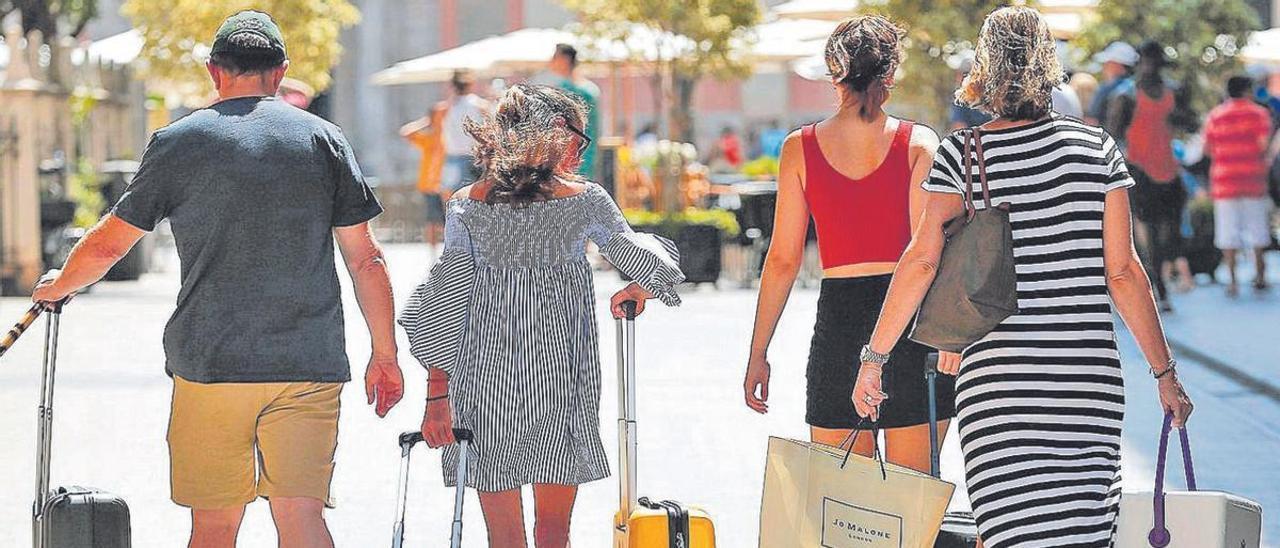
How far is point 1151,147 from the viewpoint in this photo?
51.0 feet

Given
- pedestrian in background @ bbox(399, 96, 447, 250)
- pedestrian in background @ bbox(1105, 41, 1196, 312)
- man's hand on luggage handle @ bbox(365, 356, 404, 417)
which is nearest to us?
man's hand on luggage handle @ bbox(365, 356, 404, 417)

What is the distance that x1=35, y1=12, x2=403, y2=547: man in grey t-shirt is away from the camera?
506 centimetres

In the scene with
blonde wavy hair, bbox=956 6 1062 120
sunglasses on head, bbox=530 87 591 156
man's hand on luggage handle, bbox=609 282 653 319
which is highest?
blonde wavy hair, bbox=956 6 1062 120

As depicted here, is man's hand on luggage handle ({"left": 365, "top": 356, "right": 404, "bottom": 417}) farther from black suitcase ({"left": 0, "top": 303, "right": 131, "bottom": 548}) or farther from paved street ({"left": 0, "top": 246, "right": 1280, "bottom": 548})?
paved street ({"left": 0, "top": 246, "right": 1280, "bottom": 548})

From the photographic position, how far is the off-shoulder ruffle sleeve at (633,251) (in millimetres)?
5504

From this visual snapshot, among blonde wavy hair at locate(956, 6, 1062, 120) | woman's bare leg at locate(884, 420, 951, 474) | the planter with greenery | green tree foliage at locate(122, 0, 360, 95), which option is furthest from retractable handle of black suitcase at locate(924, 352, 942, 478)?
green tree foliage at locate(122, 0, 360, 95)

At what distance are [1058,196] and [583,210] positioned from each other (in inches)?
54.9

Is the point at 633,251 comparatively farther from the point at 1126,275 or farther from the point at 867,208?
the point at 1126,275

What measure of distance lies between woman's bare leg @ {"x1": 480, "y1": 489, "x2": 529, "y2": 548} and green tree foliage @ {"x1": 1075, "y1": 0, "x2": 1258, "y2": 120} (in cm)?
1594

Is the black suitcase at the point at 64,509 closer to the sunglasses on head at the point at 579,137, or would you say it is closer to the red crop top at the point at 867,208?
the sunglasses on head at the point at 579,137

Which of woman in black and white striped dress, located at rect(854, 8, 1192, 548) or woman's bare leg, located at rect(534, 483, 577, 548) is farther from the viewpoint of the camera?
woman's bare leg, located at rect(534, 483, 577, 548)

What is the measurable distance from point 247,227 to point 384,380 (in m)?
0.61

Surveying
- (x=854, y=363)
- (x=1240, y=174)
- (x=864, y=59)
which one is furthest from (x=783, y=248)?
(x=1240, y=174)

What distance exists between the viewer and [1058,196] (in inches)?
185
